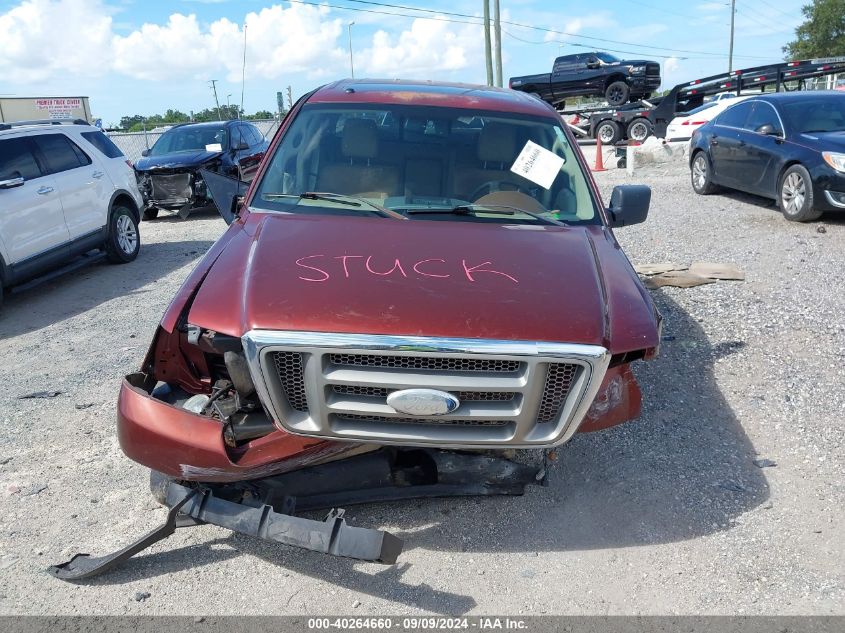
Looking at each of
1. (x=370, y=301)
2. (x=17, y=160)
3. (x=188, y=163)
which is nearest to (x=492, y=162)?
(x=370, y=301)

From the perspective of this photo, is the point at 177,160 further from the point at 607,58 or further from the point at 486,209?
the point at 607,58

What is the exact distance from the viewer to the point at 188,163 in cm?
1327

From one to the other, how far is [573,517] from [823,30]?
229ft

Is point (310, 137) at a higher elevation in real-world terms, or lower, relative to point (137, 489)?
higher

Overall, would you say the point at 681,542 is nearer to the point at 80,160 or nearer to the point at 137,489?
the point at 137,489

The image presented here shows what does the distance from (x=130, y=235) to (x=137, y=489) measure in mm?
7070

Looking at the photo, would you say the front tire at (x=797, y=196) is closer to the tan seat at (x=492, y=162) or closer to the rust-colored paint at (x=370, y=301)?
the tan seat at (x=492, y=162)

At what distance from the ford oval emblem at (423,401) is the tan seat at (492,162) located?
62.6 inches

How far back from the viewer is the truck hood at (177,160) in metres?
13.3

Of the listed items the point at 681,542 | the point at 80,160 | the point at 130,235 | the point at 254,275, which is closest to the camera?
the point at 254,275

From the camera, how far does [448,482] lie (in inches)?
136

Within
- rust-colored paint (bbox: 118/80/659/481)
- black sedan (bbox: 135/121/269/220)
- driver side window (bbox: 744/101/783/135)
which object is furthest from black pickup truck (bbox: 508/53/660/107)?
rust-colored paint (bbox: 118/80/659/481)

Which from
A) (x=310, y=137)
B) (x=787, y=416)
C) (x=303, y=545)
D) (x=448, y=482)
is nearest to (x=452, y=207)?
(x=310, y=137)

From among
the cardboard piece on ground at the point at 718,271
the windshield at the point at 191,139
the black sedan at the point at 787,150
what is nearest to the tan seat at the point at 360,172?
the cardboard piece on ground at the point at 718,271
